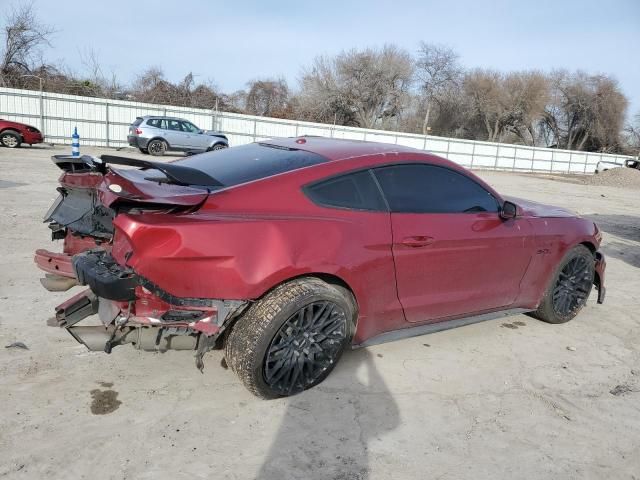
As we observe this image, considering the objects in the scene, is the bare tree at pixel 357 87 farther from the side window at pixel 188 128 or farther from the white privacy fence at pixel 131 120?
the side window at pixel 188 128

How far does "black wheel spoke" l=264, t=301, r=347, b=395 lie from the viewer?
9.87ft

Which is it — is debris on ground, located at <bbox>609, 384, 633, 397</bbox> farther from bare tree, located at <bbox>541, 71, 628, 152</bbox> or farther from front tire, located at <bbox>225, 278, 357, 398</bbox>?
bare tree, located at <bbox>541, 71, 628, 152</bbox>

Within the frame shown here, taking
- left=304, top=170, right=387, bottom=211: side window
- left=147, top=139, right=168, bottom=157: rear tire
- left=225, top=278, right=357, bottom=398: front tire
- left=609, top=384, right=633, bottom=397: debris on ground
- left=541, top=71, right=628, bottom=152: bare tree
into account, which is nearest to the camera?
left=225, top=278, right=357, bottom=398: front tire

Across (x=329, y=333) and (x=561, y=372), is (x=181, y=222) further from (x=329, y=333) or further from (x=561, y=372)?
(x=561, y=372)

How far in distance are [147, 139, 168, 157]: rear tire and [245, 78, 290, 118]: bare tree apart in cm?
2499

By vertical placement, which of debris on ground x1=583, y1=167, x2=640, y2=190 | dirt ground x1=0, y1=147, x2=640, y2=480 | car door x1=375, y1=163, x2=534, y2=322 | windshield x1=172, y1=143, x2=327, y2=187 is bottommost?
dirt ground x1=0, y1=147, x2=640, y2=480

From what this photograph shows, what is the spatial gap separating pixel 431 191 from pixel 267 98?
144ft

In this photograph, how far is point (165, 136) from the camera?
66.3ft

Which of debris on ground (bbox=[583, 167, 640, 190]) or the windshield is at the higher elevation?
the windshield

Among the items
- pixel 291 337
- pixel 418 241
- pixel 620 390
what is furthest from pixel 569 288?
pixel 291 337

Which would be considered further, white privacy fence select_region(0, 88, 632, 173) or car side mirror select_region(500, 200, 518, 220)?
white privacy fence select_region(0, 88, 632, 173)

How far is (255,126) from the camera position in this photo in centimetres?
2689

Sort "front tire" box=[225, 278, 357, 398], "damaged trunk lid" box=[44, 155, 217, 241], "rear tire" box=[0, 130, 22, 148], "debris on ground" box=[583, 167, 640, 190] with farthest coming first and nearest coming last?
"debris on ground" box=[583, 167, 640, 190] < "rear tire" box=[0, 130, 22, 148] < "front tire" box=[225, 278, 357, 398] < "damaged trunk lid" box=[44, 155, 217, 241]

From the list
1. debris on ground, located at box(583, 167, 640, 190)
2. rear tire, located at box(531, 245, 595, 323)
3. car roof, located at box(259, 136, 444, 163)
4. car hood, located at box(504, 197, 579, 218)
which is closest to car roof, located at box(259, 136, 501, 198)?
car roof, located at box(259, 136, 444, 163)
